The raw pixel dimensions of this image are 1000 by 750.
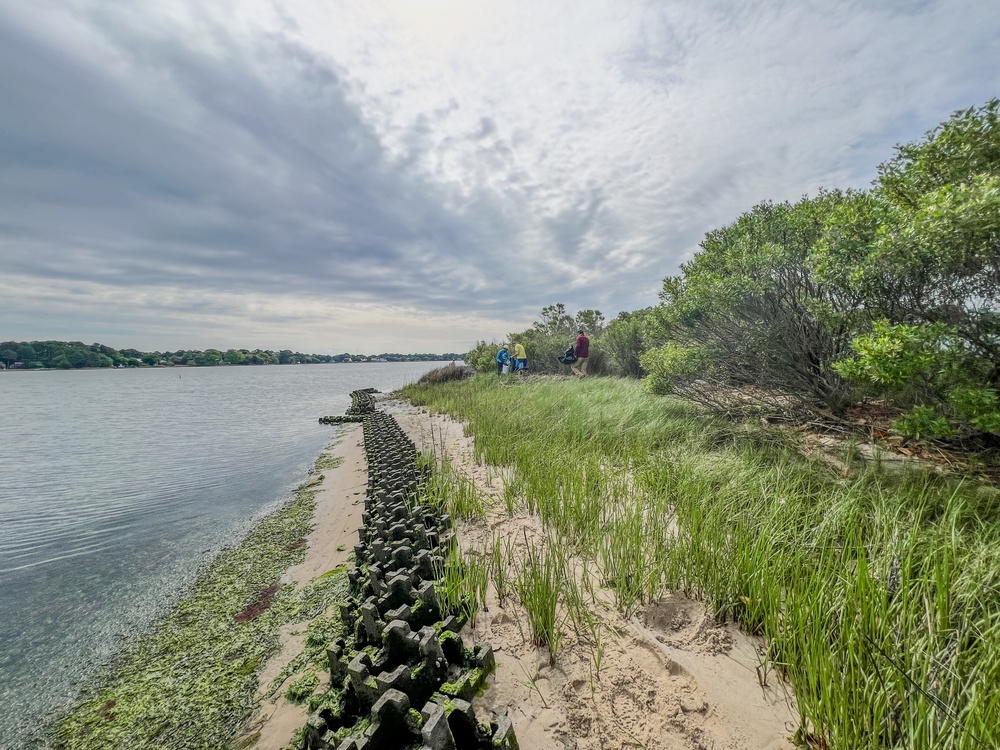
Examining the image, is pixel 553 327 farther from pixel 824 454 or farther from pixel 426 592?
pixel 426 592

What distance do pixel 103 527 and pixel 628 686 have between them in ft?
30.4

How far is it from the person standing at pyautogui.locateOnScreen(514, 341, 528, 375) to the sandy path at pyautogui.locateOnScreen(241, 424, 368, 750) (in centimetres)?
1209

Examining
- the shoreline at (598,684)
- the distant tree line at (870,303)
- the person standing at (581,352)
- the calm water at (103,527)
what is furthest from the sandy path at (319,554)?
the person standing at (581,352)

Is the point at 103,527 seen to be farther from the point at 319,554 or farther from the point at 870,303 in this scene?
the point at 870,303

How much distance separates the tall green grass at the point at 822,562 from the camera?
167 cm

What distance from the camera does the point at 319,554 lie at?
17.3ft

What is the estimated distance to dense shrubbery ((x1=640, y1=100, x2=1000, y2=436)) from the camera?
11.1 feet

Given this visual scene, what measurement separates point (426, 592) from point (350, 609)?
3.53 feet

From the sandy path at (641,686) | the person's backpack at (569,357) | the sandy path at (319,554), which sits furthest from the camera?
the person's backpack at (569,357)

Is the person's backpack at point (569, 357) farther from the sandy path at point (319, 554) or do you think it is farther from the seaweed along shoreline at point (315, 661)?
the seaweed along shoreline at point (315, 661)

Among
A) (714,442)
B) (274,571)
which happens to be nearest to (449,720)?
(274,571)

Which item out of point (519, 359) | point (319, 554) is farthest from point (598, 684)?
point (519, 359)

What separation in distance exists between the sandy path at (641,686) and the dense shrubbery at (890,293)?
326 cm

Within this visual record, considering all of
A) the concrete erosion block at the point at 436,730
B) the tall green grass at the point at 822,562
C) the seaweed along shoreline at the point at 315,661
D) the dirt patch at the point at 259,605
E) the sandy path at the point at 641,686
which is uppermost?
the tall green grass at the point at 822,562
